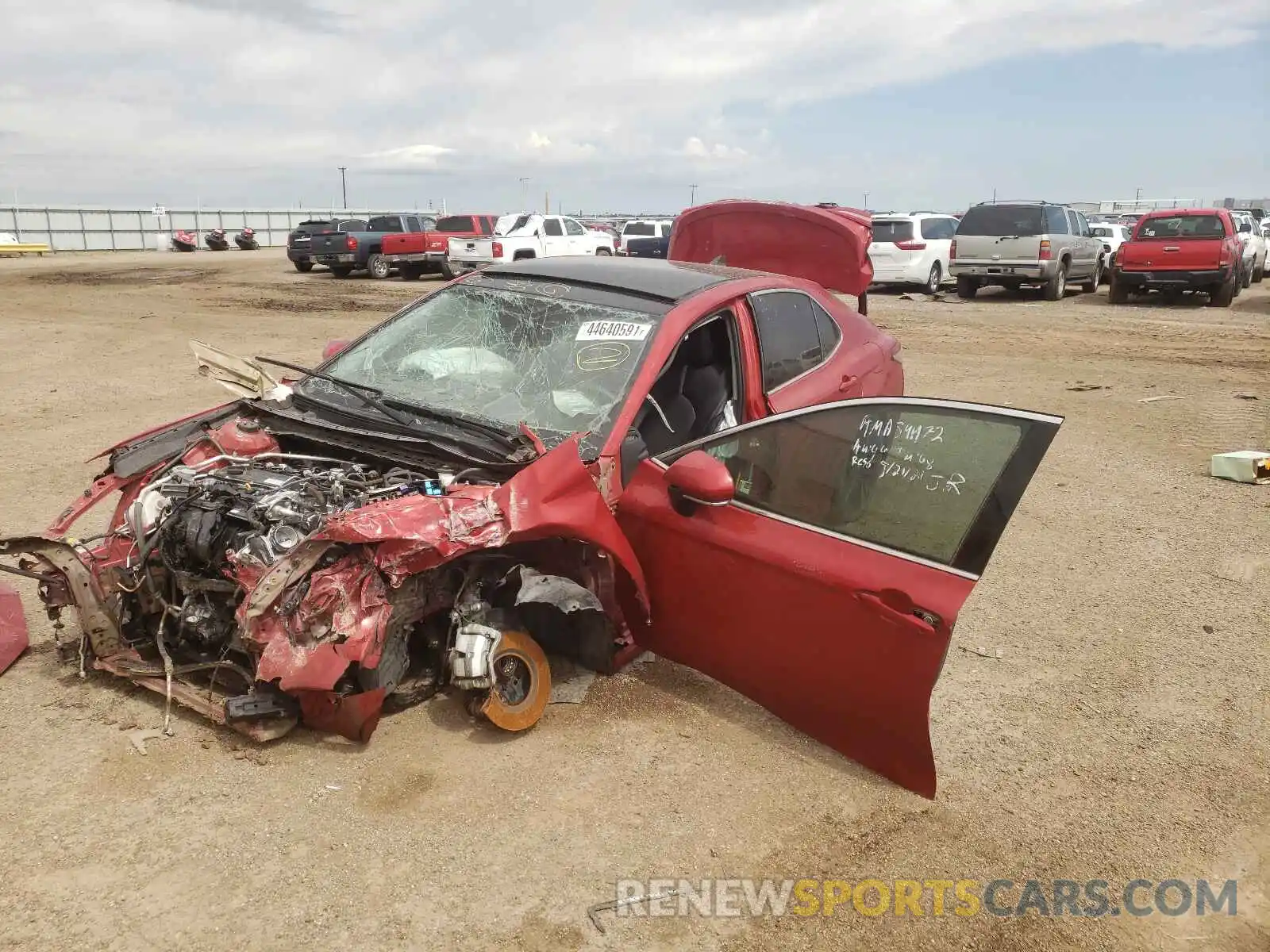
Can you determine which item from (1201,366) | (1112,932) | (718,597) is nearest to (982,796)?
(1112,932)

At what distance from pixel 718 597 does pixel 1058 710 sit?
61.4 inches

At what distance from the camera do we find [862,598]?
122 inches

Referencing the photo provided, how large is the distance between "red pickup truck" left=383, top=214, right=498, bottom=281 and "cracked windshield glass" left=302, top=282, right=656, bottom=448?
19.4m

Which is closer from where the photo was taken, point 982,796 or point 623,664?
point 982,796

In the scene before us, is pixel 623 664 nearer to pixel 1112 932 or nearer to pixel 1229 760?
pixel 1112 932

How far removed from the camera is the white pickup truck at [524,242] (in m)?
21.6

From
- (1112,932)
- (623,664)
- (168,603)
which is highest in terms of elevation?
(168,603)

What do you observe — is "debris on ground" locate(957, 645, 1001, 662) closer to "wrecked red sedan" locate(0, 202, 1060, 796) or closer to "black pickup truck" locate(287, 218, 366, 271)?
"wrecked red sedan" locate(0, 202, 1060, 796)

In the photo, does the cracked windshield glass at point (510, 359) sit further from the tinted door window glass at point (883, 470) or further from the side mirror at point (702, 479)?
the tinted door window glass at point (883, 470)

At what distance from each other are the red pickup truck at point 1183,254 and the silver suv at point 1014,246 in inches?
46.3

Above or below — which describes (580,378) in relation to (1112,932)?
above

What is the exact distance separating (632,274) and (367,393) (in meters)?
1.45

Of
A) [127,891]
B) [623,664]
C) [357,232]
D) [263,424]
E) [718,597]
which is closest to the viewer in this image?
[127,891]

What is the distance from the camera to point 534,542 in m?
3.62
